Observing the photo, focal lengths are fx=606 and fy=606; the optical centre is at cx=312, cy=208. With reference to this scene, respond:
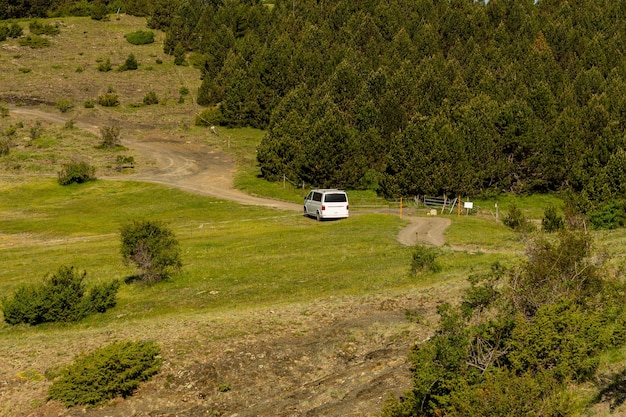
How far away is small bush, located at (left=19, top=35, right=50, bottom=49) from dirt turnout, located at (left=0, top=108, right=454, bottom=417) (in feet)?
442

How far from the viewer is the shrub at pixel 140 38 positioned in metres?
141

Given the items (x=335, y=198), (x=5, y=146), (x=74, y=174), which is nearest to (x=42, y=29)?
(x=5, y=146)

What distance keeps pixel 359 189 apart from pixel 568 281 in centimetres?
4886

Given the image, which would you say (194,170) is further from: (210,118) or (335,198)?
(335,198)

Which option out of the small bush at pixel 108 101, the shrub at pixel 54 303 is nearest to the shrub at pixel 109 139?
the small bush at pixel 108 101

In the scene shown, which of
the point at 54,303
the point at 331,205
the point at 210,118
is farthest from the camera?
the point at 210,118

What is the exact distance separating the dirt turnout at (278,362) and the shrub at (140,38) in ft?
436

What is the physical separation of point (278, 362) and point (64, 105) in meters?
101

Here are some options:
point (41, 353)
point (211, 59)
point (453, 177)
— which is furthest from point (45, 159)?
point (41, 353)

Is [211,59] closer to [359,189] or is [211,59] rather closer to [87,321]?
[359,189]

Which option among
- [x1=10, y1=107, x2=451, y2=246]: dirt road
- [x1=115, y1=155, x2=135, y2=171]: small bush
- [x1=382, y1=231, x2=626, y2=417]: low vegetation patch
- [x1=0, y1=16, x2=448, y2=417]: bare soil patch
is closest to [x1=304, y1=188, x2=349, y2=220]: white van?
[x1=10, y1=107, x2=451, y2=246]: dirt road

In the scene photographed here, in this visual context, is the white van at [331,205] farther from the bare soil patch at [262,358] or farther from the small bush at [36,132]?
the small bush at [36,132]

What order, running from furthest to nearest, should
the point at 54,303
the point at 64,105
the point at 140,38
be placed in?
the point at 140,38 → the point at 64,105 → the point at 54,303

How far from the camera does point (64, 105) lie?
10506 centimetres
